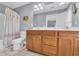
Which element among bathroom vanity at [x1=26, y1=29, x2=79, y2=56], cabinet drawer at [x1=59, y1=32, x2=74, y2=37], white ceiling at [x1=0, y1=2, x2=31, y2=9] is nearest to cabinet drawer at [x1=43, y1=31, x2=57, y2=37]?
bathroom vanity at [x1=26, y1=29, x2=79, y2=56]

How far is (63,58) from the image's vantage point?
90.4 inches

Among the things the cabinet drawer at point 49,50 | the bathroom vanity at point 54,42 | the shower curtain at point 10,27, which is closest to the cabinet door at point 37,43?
the bathroom vanity at point 54,42

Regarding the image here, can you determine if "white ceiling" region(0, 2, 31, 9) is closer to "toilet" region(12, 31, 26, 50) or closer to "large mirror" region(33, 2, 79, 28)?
"large mirror" region(33, 2, 79, 28)

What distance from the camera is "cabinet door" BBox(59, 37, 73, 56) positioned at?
2.25 meters

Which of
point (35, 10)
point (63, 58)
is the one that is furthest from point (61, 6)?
point (63, 58)

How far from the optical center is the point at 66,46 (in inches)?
89.9

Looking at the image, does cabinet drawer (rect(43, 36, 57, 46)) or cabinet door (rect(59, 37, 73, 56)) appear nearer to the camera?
cabinet door (rect(59, 37, 73, 56))

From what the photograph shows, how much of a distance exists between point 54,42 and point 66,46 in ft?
0.82

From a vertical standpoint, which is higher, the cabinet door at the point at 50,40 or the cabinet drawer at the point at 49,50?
the cabinet door at the point at 50,40

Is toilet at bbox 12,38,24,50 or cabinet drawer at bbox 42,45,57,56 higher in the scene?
toilet at bbox 12,38,24,50

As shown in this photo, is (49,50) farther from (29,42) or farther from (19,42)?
(19,42)

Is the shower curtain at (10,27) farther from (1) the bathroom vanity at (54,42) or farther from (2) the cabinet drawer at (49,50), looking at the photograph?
(2) the cabinet drawer at (49,50)

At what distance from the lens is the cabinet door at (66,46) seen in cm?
225

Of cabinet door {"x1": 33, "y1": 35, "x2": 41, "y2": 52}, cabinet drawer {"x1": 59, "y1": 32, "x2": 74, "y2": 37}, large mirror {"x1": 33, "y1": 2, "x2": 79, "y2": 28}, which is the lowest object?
cabinet door {"x1": 33, "y1": 35, "x2": 41, "y2": 52}
